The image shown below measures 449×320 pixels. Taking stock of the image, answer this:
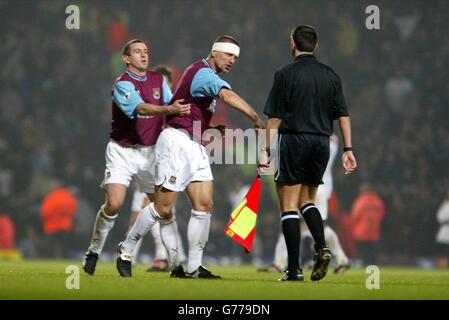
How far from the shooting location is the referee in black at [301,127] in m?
9.80

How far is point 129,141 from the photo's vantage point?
11.0 metres

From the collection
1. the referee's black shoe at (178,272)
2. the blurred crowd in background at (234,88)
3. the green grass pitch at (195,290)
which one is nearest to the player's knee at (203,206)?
the referee's black shoe at (178,272)

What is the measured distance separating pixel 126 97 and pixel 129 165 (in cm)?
81

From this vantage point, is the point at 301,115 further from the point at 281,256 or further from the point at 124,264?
the point at 281,256

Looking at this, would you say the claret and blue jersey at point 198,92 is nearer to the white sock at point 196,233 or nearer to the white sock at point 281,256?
the white sock at point 196,233

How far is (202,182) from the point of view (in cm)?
1026

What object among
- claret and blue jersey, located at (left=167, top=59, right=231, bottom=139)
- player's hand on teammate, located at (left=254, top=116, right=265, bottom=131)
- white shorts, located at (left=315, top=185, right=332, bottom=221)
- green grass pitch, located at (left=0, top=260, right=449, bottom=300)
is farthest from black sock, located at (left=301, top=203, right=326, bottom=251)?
white shorts, located at (left=315, top=185, right=332, bottom=221)

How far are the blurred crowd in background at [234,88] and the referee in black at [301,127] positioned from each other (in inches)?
392

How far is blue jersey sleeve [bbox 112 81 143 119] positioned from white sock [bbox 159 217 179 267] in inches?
46.7

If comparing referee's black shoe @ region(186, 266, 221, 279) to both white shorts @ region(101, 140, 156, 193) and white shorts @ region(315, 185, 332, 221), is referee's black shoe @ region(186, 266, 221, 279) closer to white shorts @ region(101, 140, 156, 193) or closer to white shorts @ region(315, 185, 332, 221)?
white shorts @ region(101, 140, 156, 193)

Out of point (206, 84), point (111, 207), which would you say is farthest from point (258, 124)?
point (111, 207)

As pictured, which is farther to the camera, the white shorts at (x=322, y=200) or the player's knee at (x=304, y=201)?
the white shorts at (x=322, y=200)
